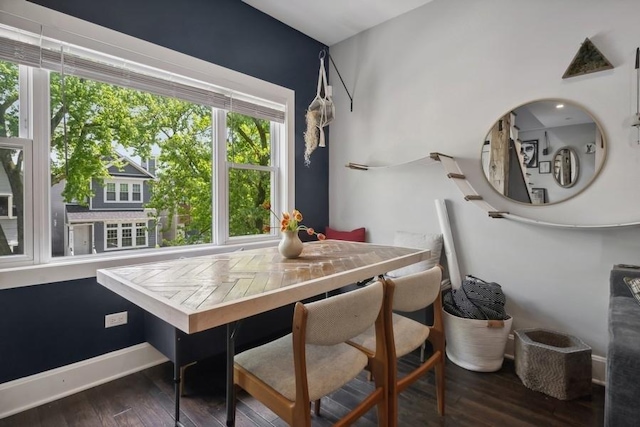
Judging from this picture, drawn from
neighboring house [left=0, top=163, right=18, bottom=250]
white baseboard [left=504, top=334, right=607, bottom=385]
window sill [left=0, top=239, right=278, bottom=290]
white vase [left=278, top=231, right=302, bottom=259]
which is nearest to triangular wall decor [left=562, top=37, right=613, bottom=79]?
white baseboard [left=504, top=334, right=607, bottom=385]

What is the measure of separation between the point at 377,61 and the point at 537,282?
2472 millimetres

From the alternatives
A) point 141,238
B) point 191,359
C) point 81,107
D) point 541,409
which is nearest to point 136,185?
point 141,238

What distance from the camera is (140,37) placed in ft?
7.39

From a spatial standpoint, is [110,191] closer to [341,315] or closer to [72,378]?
[72,378]

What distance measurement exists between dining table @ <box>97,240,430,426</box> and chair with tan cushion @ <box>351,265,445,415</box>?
295mm

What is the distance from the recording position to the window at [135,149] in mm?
1935

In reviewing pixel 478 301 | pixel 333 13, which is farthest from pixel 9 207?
pixel 478 301

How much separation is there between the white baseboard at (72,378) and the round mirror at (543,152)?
295 centimetres

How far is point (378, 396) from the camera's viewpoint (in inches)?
53.7

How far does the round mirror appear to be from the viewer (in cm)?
215

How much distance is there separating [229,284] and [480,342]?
1.80 metres

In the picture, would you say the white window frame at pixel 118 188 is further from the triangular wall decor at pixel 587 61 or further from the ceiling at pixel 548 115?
the triangular wall decor at pixel 587 61

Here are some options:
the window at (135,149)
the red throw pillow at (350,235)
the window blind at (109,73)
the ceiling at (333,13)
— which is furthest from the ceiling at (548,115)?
the window blind at (109,73)

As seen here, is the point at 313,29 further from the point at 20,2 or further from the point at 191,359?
the point at 191,359
